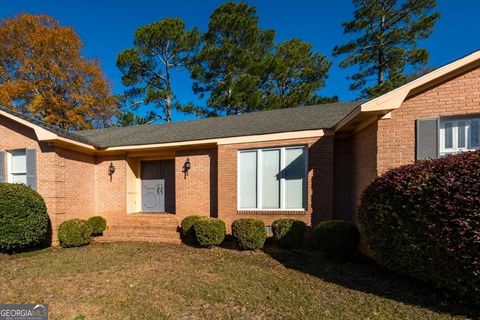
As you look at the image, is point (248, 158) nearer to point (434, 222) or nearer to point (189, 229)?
point (189, 229)

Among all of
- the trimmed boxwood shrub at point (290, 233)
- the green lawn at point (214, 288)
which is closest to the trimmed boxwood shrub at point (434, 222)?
the green lawn at point (214, 288)

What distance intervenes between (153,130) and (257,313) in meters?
10.1

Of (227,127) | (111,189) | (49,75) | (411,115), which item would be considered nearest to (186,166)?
(227,127)

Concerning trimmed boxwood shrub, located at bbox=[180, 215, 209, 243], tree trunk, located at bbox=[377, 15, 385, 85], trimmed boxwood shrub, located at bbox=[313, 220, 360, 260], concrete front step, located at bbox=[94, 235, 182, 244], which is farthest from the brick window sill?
tree trunk, located at bbox=[377, 15, 385, 85]

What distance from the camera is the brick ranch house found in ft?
20.1

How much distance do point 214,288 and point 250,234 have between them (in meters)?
2.69

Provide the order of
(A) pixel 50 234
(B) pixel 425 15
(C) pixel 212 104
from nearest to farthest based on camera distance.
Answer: (A) pixel 50 234 → (B) pixel 425 15 → (C) pixel 212 104

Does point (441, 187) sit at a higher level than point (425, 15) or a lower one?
lower

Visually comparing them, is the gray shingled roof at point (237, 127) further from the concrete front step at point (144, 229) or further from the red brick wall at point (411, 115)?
the concrete front step at point (144, 229)

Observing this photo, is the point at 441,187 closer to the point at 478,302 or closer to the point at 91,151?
the point at 478,302

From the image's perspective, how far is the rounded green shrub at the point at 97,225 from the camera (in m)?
9.79

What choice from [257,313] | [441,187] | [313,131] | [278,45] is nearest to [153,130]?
[313,131]

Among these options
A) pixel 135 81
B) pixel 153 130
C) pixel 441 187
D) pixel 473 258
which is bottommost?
pixel 473 258

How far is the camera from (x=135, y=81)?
2361 cm
